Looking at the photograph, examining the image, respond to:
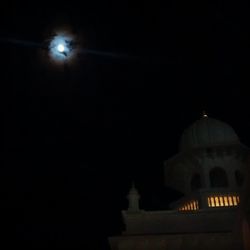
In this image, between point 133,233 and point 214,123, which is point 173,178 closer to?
point 214,123

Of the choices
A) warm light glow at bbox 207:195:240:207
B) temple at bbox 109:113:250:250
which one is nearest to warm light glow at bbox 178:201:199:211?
temple at bbox 109:113:250:250

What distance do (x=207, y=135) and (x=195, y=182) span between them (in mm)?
3923

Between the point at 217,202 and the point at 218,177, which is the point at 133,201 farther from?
the point at 218,177

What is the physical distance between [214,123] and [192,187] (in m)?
5.75

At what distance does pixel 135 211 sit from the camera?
1005 inches

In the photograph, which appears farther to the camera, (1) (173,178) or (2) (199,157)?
(1) (173,178)

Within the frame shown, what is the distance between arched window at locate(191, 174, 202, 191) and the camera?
29600 mm

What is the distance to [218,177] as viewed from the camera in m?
29.2

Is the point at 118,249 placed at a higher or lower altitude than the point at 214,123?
lower

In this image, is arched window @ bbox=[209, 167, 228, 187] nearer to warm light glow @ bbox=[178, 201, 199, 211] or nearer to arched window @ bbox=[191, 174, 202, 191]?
arched window @ bbox=[191, 174, 202, 191]

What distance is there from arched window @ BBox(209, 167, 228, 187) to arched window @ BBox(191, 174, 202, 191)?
108cm

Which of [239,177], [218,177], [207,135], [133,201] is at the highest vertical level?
[207,135]

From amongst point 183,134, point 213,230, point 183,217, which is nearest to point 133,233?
point 183,217

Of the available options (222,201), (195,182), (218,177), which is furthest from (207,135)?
(222,201)
